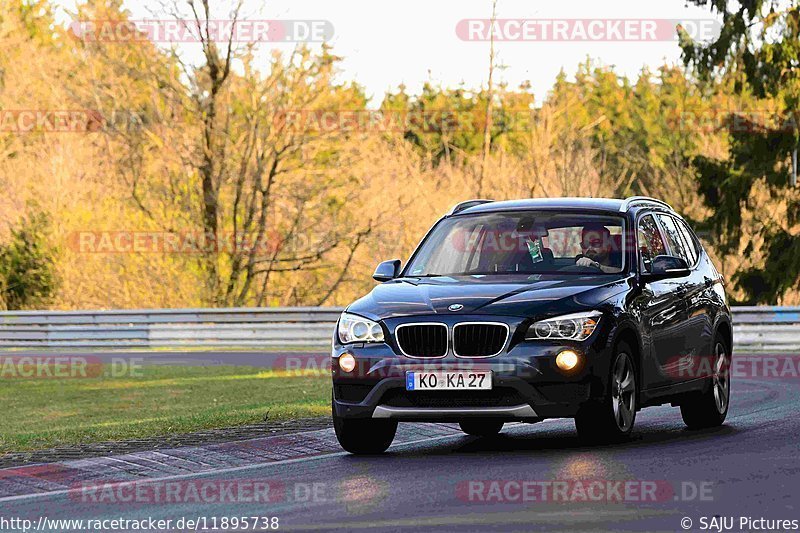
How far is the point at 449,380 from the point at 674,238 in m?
3.56

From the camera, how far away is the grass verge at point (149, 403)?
13.8m

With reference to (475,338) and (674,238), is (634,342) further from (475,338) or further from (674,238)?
(674,238)

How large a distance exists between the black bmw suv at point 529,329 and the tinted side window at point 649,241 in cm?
2

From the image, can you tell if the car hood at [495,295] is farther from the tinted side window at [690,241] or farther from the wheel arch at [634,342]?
the tinted side window at [690,241]

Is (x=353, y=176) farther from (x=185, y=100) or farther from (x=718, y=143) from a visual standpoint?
(x=718, y=143)

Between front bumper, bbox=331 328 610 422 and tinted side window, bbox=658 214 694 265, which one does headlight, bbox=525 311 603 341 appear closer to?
front bumper, bbox=331 328 610 422

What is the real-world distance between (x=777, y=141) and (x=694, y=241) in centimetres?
2797

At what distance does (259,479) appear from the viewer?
10109 millimetres

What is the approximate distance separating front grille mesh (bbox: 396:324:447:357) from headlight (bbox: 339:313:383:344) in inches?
7.0

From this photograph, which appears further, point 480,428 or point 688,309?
point 480,428

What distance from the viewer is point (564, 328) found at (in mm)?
10844

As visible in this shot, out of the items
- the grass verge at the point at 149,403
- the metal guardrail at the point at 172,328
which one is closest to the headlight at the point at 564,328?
the grass verge at the point at 149,403

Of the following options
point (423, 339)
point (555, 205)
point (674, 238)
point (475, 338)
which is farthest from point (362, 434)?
point (674, 238)

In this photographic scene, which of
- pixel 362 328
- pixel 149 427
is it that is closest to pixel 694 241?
pixel 362 328
